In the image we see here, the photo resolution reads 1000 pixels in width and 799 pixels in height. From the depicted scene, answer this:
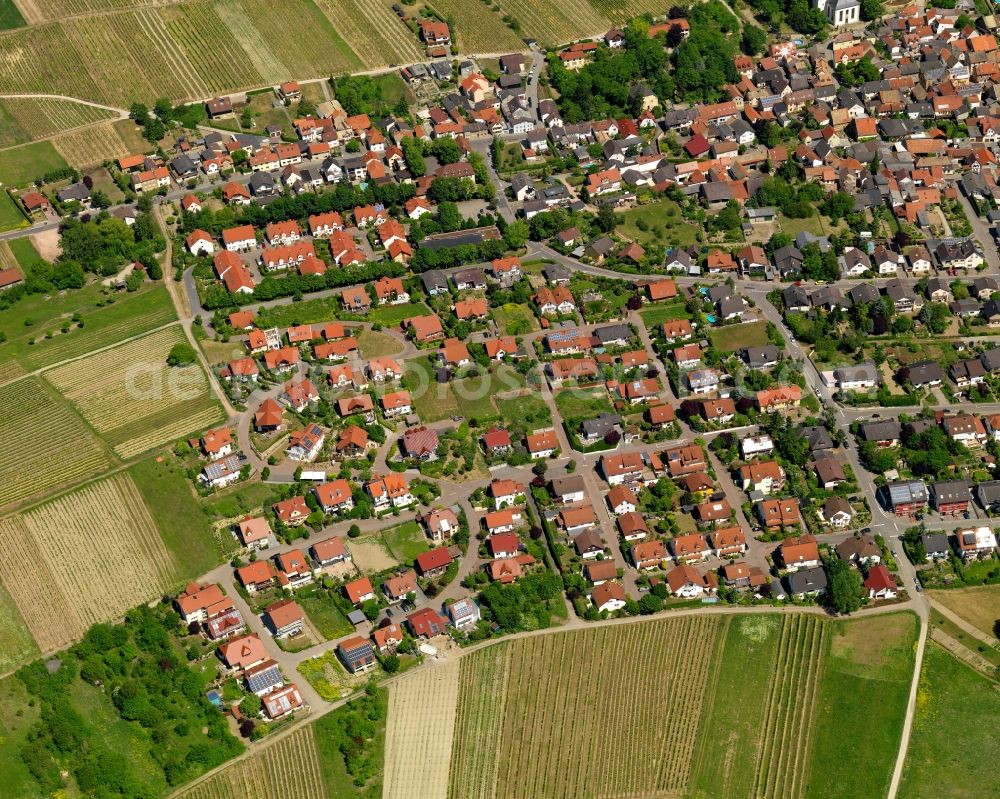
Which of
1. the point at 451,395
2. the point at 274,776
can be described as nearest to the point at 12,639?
the point at 274,776

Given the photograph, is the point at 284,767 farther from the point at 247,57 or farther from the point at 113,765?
the point at 247,57

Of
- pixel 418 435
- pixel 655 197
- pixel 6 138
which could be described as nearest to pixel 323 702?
pixel 418 435

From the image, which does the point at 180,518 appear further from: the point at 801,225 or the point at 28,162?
the point at 801,225

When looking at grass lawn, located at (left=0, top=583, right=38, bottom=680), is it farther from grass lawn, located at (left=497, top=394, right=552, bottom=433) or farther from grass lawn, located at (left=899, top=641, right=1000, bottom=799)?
grass lawn, located at (left=899, top=641, right=1000, bottom=799)

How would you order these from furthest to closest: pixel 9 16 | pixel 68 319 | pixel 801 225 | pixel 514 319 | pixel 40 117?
1. pixel 9 16
2. pixel 40 117
3. pixel 801 225
4. pixel 68 319
5. pixel 514 319

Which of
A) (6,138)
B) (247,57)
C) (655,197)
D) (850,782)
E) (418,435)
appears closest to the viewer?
(850,782)
